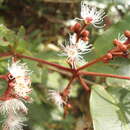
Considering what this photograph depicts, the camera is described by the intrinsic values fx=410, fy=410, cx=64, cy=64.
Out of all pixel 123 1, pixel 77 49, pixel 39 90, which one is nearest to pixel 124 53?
pixel 77 49

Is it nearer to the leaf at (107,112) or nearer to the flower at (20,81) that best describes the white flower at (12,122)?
the flower at (20,81)

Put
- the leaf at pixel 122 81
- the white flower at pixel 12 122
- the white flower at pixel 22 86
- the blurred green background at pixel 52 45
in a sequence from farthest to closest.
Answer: the blurred green background at pixel 52 45, the leaf at pixel 122 81, the white flower at pixel 12 122, the white flower at pixel 22 86

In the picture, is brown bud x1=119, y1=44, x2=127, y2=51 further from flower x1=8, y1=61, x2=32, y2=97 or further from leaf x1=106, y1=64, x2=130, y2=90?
flower x1=8, y1=61, x2=32, y2=97

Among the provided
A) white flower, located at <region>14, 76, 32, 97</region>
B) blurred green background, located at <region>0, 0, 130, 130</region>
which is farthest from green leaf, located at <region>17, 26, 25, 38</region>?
white flower, located at <region>14, 76, 32, 97</region>

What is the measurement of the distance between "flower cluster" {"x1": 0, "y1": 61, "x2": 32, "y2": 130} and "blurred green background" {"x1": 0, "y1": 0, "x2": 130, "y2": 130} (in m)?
0.19

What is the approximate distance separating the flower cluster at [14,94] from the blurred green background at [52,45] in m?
0.19

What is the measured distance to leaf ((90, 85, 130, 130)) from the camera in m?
1.56

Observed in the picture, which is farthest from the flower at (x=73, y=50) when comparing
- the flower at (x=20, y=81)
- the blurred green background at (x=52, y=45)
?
the flower at (x=20, y=81)

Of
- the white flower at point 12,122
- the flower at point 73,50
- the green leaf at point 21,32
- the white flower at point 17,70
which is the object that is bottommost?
the white flower at point 12,122


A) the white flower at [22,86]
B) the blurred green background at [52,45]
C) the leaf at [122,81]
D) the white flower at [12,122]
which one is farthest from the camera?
the blurred green background at [52,45]

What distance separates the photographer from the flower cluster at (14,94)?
4.58ft

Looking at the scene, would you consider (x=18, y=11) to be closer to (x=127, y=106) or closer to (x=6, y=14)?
(x=6, y=14)

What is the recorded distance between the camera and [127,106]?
1.65 meters

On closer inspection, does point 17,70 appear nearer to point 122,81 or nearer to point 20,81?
point 20,81
